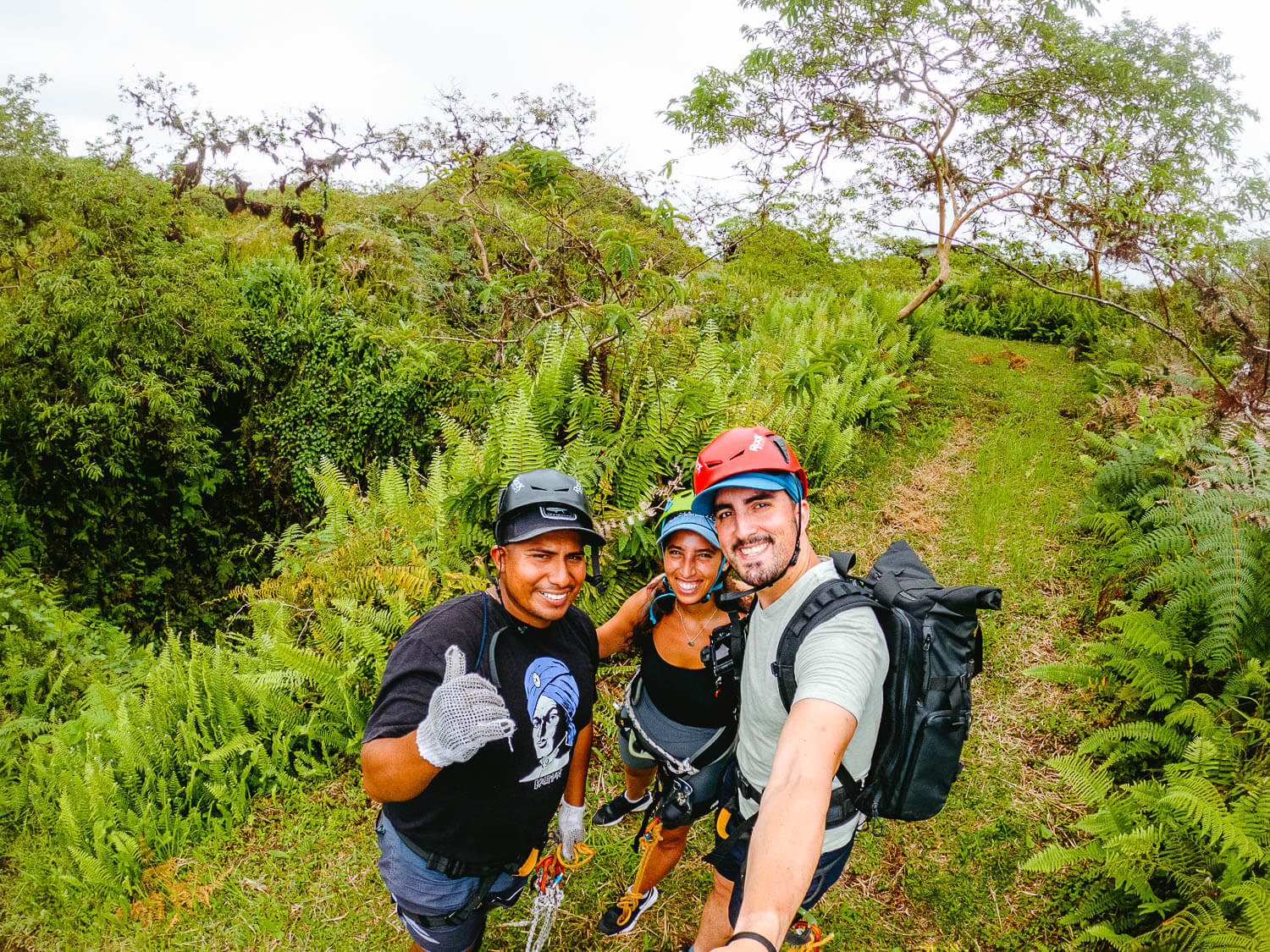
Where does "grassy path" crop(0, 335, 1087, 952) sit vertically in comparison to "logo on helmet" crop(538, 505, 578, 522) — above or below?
below

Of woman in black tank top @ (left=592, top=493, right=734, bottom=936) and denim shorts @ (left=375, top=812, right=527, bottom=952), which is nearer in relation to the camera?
denim shorts @ (left=375, top=812, right=527, bottom=952)

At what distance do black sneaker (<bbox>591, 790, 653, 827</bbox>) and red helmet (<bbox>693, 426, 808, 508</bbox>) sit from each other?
198cm

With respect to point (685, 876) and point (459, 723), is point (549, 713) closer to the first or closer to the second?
point (459, 723)

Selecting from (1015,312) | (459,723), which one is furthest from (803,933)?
(1015,312)

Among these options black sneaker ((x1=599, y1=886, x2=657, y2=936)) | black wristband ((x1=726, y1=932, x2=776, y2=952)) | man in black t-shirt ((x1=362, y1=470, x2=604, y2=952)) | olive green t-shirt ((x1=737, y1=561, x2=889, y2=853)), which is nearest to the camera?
black wristband ((x1=726, y1=932, x2=776, y2=952))

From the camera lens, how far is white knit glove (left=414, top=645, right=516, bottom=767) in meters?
1.67

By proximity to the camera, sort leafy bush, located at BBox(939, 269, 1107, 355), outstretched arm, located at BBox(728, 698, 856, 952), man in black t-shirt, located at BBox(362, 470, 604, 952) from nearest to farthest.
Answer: outstretched arm, located at BBox(728, 698, 856, 952)
man in black t-shirt, located at BBox(362, 470, 604, 952)
leafy bush, located at BBox(939, 269, 1107, 355)

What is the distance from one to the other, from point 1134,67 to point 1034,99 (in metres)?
1.52

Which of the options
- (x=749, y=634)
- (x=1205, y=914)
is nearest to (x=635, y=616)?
(x=749, y=634)

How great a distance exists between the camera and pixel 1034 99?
32.2 feet

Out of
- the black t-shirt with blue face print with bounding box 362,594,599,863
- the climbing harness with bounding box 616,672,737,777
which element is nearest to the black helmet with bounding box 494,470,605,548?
the black t-shirt with blue face print with bounding box 362,594,599,863

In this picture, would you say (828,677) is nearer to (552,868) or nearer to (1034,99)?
(552,868)

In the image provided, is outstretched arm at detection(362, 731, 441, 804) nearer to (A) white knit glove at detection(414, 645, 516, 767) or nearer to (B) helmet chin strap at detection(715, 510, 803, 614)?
(A) white knit glove at detection(414, 645, 516, 767)

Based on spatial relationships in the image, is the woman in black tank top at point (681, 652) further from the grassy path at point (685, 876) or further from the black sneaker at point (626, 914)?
the grassy path at point (685, 876)
